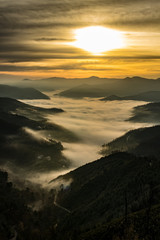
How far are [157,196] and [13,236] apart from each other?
101 metres

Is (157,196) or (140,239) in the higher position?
(140,239)

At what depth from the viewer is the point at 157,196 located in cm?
14888

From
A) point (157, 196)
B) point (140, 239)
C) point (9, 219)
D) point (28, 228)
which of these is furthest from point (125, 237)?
point (9, 219)

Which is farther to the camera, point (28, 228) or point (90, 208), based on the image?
point (90, 208)

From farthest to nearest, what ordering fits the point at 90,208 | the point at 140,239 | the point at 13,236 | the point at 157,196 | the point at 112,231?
the point at 90,208, the point at 13,236, the point at 157,196, the point at 112,231, the point at 140,239

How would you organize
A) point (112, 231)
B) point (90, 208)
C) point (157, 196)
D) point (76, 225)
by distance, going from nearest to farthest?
1. point (112, 231)
2. point (157, 196)
3. point (76, 225)
4. point (90, 208)

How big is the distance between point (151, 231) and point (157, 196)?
60.0 metres

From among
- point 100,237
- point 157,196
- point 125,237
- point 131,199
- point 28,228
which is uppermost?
point 125,237

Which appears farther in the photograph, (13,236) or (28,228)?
(28,228)

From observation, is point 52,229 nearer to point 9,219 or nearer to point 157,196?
point 9,219

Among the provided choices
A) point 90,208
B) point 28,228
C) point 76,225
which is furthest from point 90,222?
point 28,228

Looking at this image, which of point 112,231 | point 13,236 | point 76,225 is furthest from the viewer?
point 76,225

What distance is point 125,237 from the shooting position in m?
94.7

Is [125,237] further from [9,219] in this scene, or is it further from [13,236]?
[9,219]
